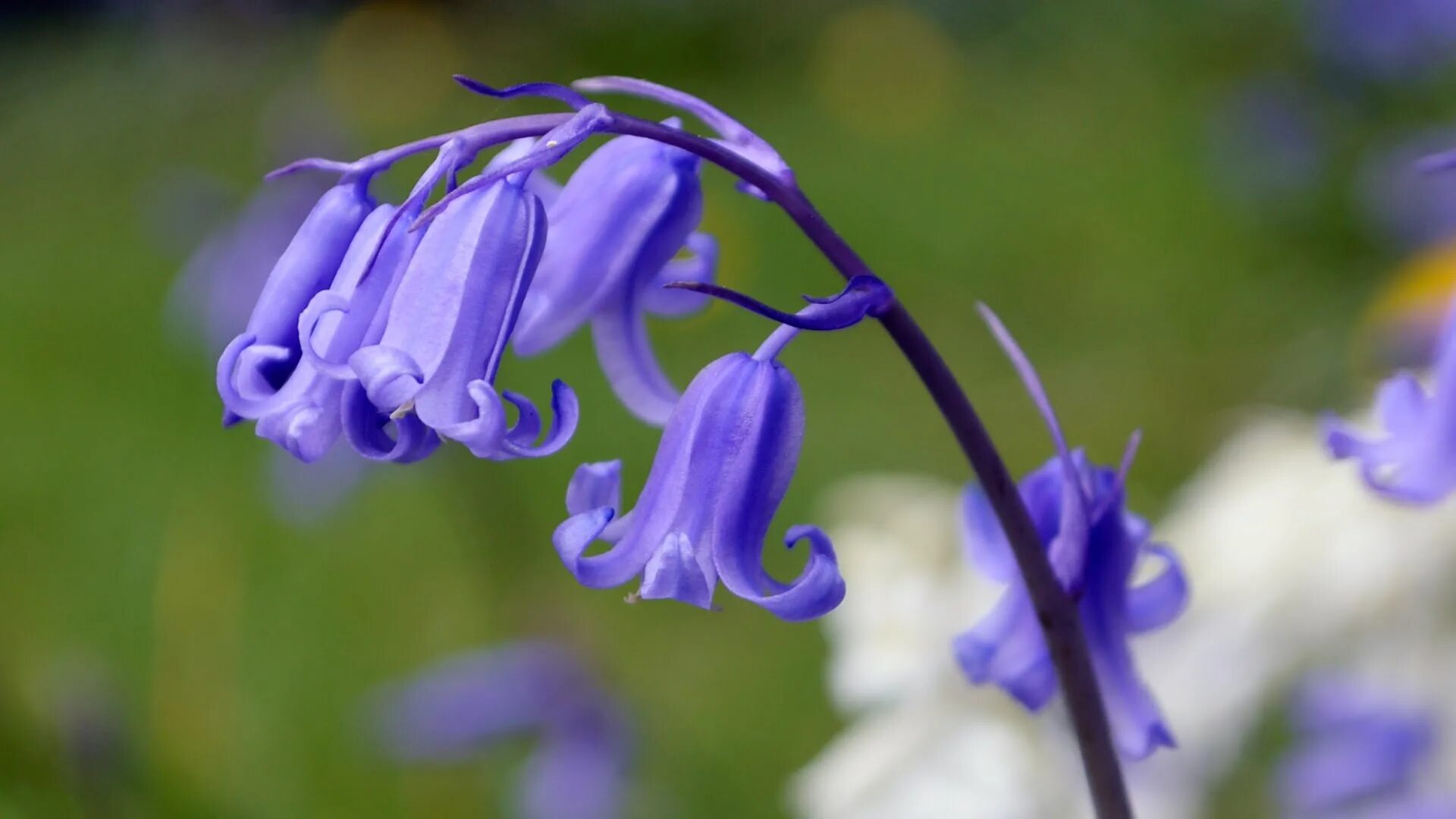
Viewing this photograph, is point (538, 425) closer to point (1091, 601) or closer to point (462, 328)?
point (462, 328)

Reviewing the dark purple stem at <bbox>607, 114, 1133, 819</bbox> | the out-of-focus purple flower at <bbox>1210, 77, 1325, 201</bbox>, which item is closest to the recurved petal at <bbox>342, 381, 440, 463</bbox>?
the dark purple stem at <bbox>607, 114, 1133, 819</bbox>

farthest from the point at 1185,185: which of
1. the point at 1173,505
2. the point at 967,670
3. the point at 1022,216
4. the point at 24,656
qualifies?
the point at 967,670

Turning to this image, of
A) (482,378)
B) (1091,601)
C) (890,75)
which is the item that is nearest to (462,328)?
(482,378)

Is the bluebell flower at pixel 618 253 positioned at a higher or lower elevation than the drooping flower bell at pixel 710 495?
higher

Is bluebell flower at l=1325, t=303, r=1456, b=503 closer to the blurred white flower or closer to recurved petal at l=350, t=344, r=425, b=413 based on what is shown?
recurved petal at l=350, t=344, r=425, b=413

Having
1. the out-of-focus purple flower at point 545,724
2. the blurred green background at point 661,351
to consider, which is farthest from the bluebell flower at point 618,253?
the out-of-focus purple flower at point 545,724

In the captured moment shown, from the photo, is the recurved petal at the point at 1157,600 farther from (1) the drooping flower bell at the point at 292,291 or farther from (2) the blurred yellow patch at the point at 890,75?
(2) the blurred yellow patch at the point at 890,75
